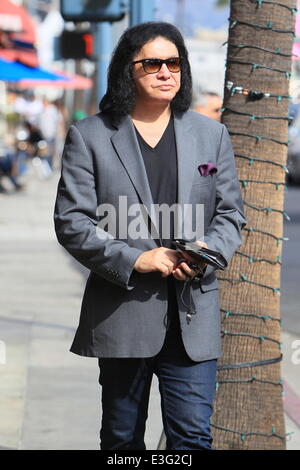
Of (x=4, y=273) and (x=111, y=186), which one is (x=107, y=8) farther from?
(x=111, y=186)

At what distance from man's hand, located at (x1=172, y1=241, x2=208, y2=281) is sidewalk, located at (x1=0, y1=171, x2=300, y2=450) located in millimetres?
2197

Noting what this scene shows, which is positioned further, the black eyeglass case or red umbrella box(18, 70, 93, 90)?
red umbrella box(18, 70, 93, 90)

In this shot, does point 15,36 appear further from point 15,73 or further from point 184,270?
point 184,270

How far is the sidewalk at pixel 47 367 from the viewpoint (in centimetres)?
608

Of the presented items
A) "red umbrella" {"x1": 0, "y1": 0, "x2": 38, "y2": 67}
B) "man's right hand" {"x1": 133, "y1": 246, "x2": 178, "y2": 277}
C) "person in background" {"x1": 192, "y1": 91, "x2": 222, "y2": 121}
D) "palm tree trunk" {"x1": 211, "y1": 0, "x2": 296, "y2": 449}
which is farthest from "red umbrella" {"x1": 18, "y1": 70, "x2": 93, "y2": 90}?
"man's right hand" {"x1": 133, "y1": 246, "x2": 178, "y2": 277}

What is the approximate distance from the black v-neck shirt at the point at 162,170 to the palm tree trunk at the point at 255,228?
2.99 ft

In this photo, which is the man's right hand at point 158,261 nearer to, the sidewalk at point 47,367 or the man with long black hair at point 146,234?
the man with long black hair at point 146,234

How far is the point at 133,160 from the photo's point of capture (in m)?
3.96

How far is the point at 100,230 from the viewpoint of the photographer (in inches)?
155

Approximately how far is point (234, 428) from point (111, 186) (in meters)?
1.46

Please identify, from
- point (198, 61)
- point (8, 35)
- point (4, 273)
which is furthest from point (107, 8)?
point (8, 35)

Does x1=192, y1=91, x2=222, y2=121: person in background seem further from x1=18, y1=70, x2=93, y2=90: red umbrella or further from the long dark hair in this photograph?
x1=18, y1=70, x2=93, y2=90: red umbrella

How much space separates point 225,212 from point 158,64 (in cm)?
56

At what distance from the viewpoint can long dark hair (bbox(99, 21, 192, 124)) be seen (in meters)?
4.04
